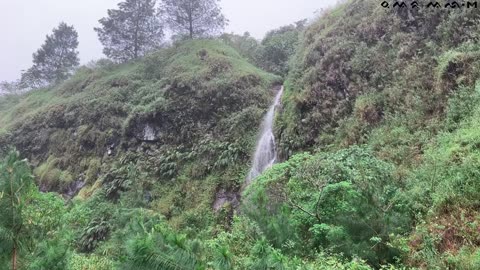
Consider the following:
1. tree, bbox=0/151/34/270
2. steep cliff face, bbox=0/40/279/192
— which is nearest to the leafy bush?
tree, bbox=0/151/34/270

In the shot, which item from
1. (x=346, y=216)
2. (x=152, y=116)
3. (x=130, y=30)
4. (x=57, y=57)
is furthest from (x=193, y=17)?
(x=346, y=216)

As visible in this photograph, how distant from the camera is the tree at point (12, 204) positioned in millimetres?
5523

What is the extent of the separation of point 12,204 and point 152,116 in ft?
56.5

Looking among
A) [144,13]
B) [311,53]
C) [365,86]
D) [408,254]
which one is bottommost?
[408,254]

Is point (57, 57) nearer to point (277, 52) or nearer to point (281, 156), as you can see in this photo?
point (277, 52)

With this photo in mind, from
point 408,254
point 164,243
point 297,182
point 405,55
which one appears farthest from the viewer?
point 405,55

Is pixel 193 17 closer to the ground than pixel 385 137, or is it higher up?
higher up

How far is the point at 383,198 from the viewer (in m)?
6.45

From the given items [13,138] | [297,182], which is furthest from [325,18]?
[13,138]

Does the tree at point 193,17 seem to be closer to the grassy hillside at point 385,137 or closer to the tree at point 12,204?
the grassy hillside at point 385,137

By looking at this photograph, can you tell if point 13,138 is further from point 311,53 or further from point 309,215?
point 309,215

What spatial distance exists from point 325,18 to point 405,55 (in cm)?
709

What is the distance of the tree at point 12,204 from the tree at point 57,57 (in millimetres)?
39272

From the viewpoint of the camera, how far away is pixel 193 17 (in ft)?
113
